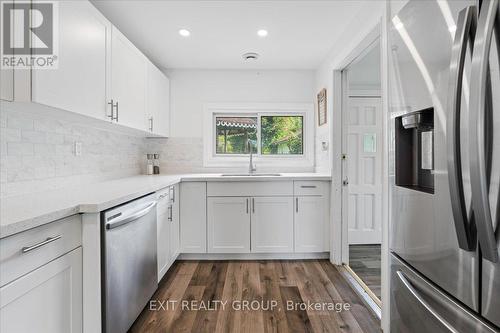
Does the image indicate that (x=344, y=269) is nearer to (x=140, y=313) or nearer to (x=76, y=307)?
(x=140, y=313)

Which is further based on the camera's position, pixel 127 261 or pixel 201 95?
pixel 201 95

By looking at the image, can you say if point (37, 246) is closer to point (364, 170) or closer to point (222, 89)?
point (222, 89)

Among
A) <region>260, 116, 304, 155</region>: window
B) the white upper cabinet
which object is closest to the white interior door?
<region>260, 116, 304, 155</region>: window

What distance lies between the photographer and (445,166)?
3.19 feet

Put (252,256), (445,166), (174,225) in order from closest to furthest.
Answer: (445,166)
(174,225)
(252,256)

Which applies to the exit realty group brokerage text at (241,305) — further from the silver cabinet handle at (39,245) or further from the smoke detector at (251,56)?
the smoke detector at (251,56)

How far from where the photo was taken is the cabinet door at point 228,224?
2.88 m

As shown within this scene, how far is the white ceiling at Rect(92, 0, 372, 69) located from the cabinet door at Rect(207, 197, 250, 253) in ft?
5.33

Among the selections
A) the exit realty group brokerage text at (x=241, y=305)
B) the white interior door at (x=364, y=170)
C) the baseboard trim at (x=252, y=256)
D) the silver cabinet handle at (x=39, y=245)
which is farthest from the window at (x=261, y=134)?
the silver cabinet handle at (x=39, y=245)

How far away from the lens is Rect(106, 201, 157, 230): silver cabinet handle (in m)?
1.45

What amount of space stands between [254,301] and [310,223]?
1.11 m

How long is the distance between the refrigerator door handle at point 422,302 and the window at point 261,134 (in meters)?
2.49

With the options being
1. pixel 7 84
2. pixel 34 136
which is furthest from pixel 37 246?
pixel 34 136

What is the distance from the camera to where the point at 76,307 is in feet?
4.25
